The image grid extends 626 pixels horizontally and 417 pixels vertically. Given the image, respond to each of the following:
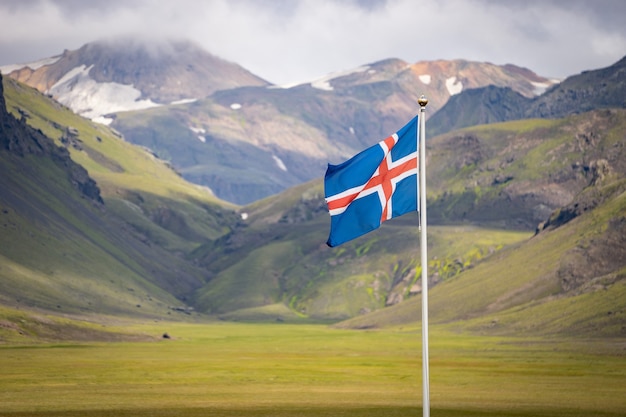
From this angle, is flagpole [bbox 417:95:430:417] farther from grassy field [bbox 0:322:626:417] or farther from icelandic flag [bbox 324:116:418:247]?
grassy field [bbox 0:322:626:417]

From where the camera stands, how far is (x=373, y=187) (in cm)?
5419

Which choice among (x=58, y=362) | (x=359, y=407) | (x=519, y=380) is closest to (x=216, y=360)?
(x=58, y=362)

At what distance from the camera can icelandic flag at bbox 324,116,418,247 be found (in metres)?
53.2

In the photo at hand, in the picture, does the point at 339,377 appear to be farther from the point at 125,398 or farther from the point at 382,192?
the point at 382,192

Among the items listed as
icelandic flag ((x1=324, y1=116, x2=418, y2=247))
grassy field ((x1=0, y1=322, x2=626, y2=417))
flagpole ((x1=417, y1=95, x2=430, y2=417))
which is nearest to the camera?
flagpole ((x1=417, y1=95, x2=430, y2=417))

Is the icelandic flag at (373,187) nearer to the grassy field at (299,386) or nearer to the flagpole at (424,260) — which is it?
the flagpole at (424,260)

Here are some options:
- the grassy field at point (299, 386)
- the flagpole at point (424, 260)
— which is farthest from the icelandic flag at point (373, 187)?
the grassy field at point (299, 386)

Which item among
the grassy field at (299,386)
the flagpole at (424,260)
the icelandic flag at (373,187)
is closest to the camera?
the flagpole at (424,260)

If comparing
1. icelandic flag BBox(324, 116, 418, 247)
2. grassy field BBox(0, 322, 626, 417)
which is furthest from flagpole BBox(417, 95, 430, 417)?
grassy field BBox(0, 322, 626, 417)

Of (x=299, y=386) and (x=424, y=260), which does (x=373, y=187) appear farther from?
(x=299, y=386)

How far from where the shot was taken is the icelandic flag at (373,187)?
53.2 metres

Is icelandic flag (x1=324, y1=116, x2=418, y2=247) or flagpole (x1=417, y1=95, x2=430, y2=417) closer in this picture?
→ flagpole (x1=417, y1=95, x2=430, y2=417)

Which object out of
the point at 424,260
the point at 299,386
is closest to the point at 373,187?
the point at 424,260

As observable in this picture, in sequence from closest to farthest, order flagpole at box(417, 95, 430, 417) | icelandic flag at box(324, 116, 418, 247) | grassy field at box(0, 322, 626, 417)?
flagpole at box(417, 95, 430, 417) → icelandic flag at box(324, 116, 418, 247) → grassy field at box(0, 322, 626, 417)
